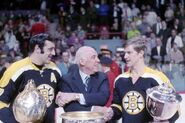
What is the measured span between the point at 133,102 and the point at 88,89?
378mm

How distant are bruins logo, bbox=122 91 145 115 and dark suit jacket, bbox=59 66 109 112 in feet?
0.55

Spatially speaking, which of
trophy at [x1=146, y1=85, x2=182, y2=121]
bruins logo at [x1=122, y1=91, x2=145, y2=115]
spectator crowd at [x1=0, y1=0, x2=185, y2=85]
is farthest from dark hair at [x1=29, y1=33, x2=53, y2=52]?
spectator crowd at [x1=0, y1=0, x2=185, y2=85]

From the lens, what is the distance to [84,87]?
4488 millimetres

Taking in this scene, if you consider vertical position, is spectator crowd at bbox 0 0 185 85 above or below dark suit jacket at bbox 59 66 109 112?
below

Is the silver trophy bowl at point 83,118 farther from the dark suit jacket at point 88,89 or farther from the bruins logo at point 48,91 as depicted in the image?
the bruins logo at point 48,91

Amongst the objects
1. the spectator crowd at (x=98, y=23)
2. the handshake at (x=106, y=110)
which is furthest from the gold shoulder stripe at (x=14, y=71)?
the spectator crowd at (x=98, y=23)

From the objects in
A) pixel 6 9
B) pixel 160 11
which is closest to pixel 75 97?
pixel 160 11

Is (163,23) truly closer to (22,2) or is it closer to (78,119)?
(22,2)

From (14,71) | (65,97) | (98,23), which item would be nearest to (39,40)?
(14,71)

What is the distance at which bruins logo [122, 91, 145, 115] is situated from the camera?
438 cm

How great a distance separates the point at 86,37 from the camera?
1652 cm

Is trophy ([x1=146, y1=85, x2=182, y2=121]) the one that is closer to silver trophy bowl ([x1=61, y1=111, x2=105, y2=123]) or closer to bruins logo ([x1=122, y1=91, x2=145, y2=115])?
silver trophy bowl ([x1=61, y1=111, x2=105, y2=123])

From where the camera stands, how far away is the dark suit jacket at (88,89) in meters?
4.39

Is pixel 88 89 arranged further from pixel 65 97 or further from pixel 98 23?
pixel 98 23
